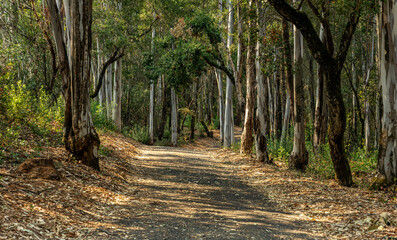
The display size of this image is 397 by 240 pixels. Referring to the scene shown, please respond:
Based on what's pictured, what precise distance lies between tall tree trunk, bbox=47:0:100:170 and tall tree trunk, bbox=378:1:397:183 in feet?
24.2

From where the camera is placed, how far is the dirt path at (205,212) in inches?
217

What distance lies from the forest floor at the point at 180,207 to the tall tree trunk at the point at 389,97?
0.78m

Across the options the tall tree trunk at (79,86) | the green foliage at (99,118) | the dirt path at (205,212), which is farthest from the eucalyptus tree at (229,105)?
the tall tree trunk at (79,86)

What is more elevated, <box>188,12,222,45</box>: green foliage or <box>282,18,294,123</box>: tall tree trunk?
<box>188,12,222,45</box>: green foliage

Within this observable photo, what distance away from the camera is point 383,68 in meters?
8.88

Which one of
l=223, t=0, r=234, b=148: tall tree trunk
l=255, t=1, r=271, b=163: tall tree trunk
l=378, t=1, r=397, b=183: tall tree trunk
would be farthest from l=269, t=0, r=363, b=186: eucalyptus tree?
l=223, t=0, r=234, b=148: tall tree trunk

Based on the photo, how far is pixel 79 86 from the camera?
889cm

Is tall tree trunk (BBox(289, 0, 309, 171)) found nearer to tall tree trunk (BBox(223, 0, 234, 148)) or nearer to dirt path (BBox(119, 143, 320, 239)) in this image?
dirt path (BBox(119, 143, 320, 239))

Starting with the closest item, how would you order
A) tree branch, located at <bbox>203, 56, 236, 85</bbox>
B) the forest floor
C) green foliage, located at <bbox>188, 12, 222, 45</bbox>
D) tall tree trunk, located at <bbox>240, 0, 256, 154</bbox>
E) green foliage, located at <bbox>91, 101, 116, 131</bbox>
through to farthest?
1. the forest floor
2. tall tree trunk, located at <bbox>240, 0, 256, 154</bbox>
3. green foliage, located at <bbox>91, 101, 116, 131</bbox>
4. tree branch, located at <bbox>203, 56, 236, 85</bbox>
5. green foliage, located at <bbox>188, 12, 222, 45</bbox>

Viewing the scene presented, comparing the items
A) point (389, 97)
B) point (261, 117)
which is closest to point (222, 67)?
point (261, 117)

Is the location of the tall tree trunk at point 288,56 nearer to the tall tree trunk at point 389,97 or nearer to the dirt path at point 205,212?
the tall tree trunk at point 389,97

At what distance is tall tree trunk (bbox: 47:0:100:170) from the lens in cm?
880

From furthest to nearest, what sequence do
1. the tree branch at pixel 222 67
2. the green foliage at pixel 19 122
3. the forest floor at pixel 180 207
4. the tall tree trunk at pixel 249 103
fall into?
the tree branch at pixel 222 67, the tall tree trunk at pixel 249 103, the green foliage at pixel 19 122, the forest floor at pixel 180 207

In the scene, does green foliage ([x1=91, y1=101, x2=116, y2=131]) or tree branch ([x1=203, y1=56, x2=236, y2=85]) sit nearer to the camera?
green foliage ([x1=91, y1=101, x2=116, y2=131])
